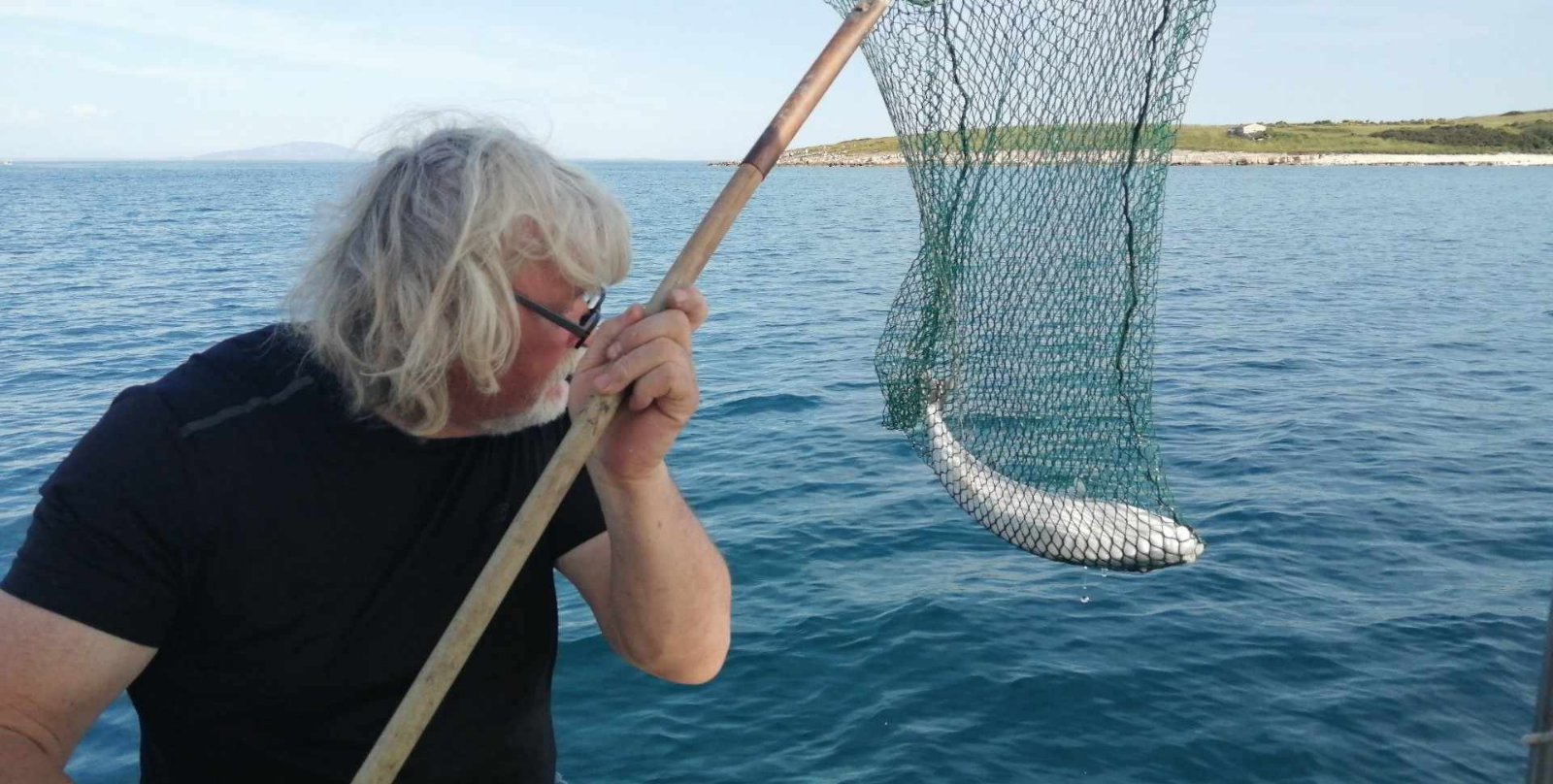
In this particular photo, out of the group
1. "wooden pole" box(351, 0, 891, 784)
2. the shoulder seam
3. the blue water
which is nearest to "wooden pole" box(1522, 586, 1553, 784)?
"wooden pole" box(351, 0, 891, 784)

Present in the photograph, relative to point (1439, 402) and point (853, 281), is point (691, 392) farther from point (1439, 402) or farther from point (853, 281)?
point (853, 281)

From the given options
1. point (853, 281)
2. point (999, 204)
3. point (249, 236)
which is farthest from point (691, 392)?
point (249, 236)

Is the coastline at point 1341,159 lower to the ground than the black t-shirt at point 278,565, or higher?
lower

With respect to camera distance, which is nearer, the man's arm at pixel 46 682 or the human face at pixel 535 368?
the man's arm at pixel 46 682

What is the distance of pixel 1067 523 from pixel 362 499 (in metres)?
2.63

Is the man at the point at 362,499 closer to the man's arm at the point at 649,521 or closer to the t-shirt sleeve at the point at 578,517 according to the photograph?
the man's arm at the point at 649,521

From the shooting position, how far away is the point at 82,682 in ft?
5.53

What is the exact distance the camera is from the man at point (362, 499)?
5.55ft

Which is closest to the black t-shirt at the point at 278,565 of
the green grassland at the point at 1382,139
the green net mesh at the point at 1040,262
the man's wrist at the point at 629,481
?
the man's wrist at the point at 629,481

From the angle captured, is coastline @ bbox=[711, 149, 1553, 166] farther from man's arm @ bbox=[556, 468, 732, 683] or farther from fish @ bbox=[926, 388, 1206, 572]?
man's arm @ bbox=[556, 468, 732, 683]

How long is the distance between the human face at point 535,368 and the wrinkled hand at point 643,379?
12cm

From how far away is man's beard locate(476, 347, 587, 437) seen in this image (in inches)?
79.5

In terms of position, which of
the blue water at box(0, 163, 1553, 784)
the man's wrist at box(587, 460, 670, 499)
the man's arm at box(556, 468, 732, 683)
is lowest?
the blue water at box(0, 163, 1553, 784)

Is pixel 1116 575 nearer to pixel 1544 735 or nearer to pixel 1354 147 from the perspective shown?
pixel 1544 735
